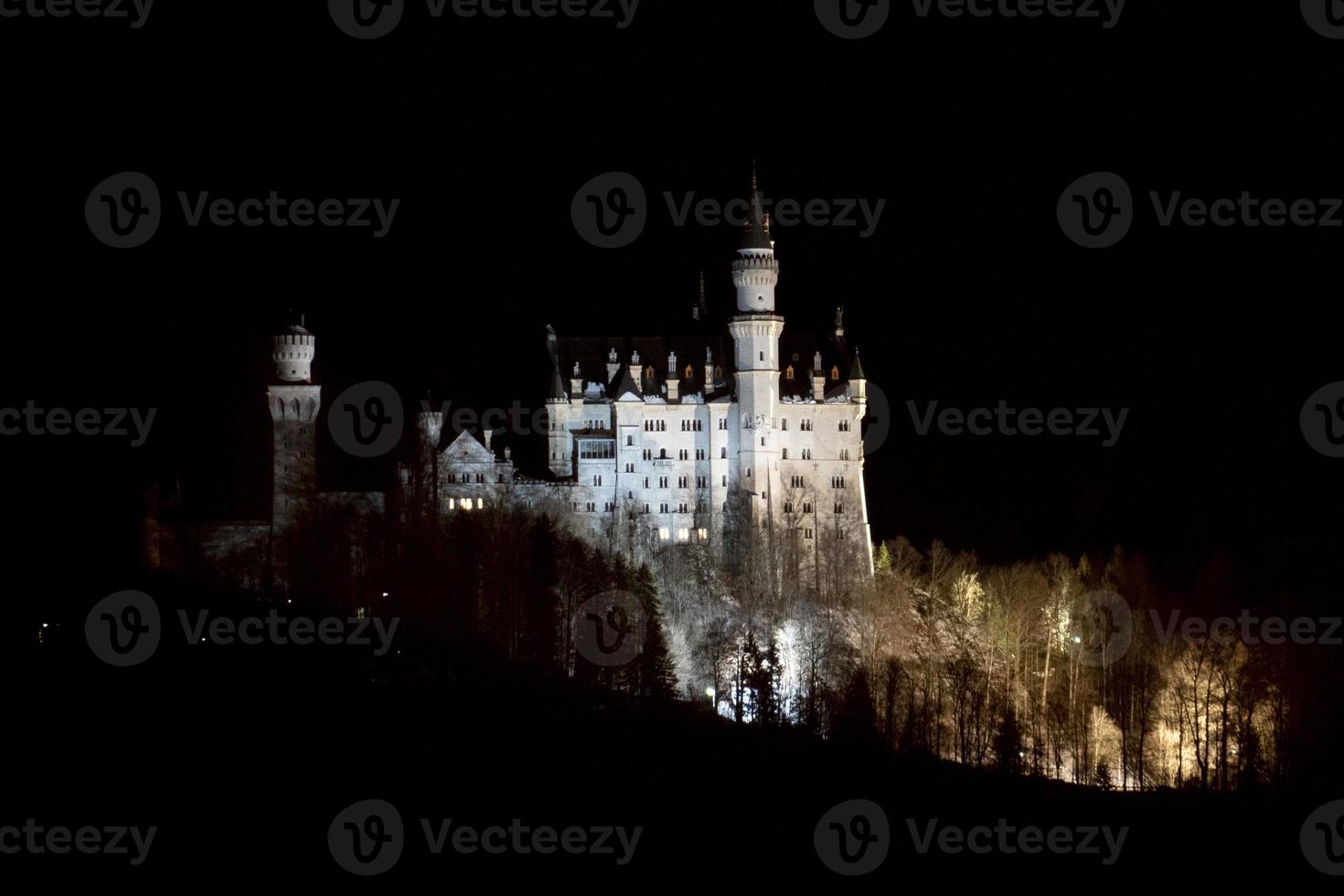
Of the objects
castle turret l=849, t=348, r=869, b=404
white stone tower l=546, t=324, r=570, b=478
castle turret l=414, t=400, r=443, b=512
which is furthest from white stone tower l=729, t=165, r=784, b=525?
castle turret l=414, t=400, r=443, b=512

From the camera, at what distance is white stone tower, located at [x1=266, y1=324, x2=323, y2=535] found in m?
105

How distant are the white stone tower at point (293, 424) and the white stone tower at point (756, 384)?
19113 mm

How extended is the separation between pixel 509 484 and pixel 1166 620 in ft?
95.9

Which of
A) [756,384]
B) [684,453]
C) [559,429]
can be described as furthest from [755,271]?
[559,429]

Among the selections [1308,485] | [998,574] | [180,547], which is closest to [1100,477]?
[1308,485]

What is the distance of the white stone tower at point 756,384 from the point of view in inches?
4262

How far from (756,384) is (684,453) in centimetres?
464

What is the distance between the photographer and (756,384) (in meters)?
109

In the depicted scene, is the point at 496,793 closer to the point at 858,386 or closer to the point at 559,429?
the point at 559,429

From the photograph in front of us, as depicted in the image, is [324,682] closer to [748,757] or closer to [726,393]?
[748,757]

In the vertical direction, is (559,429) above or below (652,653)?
above

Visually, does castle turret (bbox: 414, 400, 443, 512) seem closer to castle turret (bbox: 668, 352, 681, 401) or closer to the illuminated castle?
the illuminated castle

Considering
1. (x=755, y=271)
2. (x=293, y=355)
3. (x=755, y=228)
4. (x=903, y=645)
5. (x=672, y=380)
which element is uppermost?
(x=755, y=228)

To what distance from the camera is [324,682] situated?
86.1 metres
